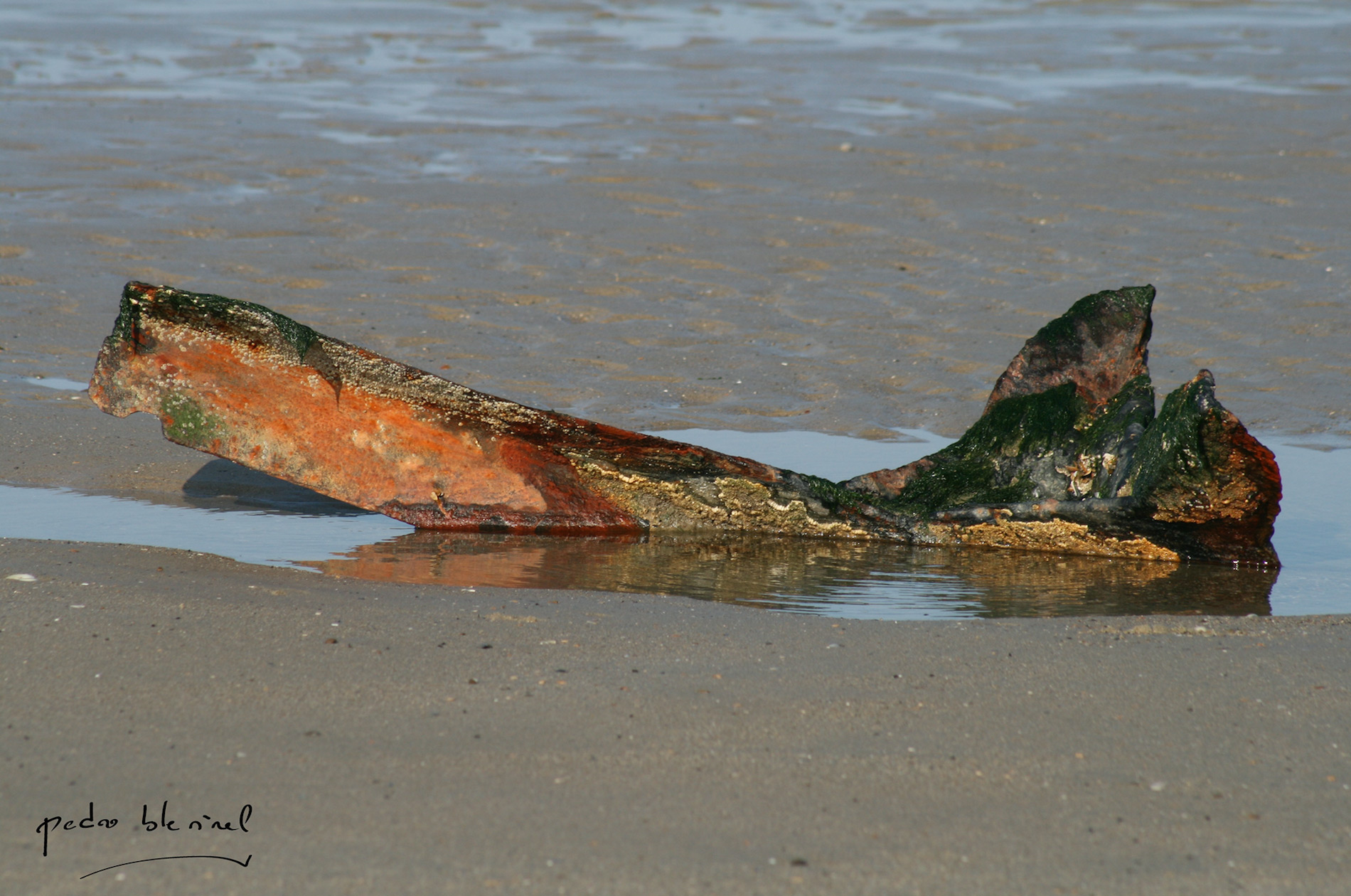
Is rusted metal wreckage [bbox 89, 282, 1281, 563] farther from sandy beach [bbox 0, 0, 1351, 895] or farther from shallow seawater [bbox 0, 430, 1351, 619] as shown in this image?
sandy beach [bbox 0, 0, 1351, 895]

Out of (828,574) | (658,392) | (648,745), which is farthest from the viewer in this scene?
(658,392)

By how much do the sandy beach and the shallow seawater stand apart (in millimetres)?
166

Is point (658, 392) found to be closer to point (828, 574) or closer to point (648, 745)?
point (828, 574)

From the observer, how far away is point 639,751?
8.41ft

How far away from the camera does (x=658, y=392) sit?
19.5 ft

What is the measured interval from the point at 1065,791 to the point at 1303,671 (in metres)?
0.88

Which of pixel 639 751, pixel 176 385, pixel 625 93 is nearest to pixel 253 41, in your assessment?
pixel 625 93

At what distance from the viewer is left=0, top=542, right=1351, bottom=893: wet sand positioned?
7.20ft

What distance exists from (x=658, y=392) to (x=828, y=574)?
6.90 feet

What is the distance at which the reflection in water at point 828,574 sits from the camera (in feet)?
12.0

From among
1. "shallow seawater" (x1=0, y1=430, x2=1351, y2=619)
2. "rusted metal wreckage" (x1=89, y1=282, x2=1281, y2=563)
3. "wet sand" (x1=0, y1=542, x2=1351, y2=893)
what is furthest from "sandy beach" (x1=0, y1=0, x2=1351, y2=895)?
"rusted metal wreckage" (x1=89, y1=282, x2=1281, y2=563)

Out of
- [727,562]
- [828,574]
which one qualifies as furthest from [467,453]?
[828,574]
